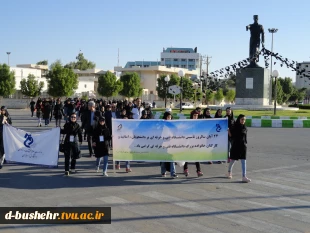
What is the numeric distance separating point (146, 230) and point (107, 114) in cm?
898

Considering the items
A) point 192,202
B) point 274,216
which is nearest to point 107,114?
point 192,202

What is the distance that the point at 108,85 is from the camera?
74562mm

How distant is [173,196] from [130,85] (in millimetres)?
69378

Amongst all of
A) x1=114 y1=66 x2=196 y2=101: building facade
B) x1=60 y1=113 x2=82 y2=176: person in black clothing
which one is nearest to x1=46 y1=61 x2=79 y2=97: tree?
x1=114 y1=66 x2=196 y2=101: building facade

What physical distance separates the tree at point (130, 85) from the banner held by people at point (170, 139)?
66.5 meters

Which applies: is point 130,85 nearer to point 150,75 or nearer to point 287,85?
point 150,75

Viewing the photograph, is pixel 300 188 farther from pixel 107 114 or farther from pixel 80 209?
pixel 107 114

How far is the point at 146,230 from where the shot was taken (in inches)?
259

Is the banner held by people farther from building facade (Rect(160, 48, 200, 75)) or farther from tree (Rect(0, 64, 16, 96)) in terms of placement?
building facade (Rect(160, 48, 200, 75))

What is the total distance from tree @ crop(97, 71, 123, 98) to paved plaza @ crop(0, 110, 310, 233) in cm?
6176

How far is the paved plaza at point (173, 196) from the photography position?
22.6ft

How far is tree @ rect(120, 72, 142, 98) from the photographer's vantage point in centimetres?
7778

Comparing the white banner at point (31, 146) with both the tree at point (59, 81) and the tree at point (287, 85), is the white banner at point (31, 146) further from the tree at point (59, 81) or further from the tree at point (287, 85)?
the tree at point (287, 85)

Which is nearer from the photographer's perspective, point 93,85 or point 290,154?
point 290,154
